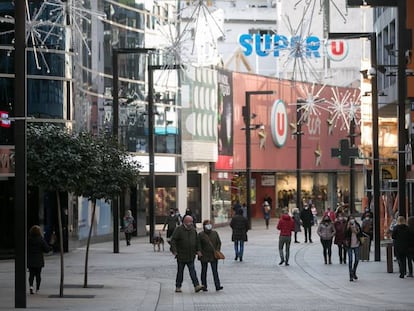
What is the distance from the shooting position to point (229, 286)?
24.3 meters

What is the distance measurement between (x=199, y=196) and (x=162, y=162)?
910 centimetres

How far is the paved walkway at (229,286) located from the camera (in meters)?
19.6

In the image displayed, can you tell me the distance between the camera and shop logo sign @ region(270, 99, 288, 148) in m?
74.1

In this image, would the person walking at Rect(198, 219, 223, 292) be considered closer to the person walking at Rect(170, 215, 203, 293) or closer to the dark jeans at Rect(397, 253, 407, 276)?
the person walking at Rect(170, 215, 203, 293)

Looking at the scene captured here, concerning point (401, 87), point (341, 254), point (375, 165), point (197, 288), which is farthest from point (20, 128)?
point (375, 165)

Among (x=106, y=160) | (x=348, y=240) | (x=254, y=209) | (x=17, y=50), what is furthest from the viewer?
(x=254, y=209)

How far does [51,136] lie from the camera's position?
21781 mm

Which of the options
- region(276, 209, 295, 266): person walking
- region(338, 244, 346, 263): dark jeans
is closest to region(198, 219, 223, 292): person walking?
region(276, 209, 295, 266): person walking

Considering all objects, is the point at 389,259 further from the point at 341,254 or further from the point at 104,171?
the point at 104,171

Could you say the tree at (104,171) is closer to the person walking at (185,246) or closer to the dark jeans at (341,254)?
the person walking at (185,246)

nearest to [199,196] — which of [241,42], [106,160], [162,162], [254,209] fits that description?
[162,162]

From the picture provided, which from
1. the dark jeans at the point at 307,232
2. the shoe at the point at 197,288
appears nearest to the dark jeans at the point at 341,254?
the shoe at the point at 197,288

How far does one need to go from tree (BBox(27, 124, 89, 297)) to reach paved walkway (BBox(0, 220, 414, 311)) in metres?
1.80

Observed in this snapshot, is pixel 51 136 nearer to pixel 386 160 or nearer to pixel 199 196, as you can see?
pixel 386 160
